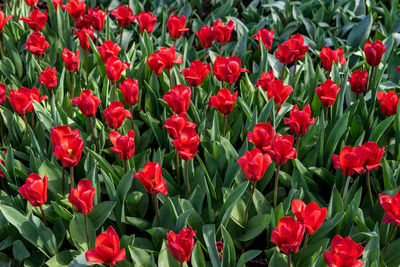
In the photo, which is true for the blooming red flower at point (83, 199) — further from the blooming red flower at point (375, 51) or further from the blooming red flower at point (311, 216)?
the blooming red flower at point (375, 51)

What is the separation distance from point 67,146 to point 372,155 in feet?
3.49

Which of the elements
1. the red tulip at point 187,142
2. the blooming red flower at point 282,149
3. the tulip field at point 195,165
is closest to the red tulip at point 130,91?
the tulip field at point 195,165

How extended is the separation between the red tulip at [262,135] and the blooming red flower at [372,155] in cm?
32

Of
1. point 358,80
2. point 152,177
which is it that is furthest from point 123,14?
point 152,177

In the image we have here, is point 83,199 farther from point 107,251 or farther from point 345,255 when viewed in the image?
point 345,255

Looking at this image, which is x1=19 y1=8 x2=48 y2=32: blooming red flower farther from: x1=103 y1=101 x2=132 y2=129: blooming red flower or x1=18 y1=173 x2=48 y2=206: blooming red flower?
x1=18 y1=173 x2=48 y2=206: blooming red flower

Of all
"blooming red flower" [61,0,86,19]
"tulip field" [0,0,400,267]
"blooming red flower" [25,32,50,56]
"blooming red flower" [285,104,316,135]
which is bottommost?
"tulip field" [0,0,400,267]

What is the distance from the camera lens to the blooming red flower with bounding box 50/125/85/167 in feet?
5.96

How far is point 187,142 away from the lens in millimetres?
1816

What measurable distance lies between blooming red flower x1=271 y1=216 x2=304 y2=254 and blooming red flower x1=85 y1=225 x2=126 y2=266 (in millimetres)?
454

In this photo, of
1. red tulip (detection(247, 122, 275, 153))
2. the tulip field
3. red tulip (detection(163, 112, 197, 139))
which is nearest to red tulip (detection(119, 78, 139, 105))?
the tulip field

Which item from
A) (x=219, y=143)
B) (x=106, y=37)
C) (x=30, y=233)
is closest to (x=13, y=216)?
(x=30, y=233)

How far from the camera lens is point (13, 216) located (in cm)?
189

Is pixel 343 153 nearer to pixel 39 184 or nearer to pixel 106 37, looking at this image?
pixel 39 184
